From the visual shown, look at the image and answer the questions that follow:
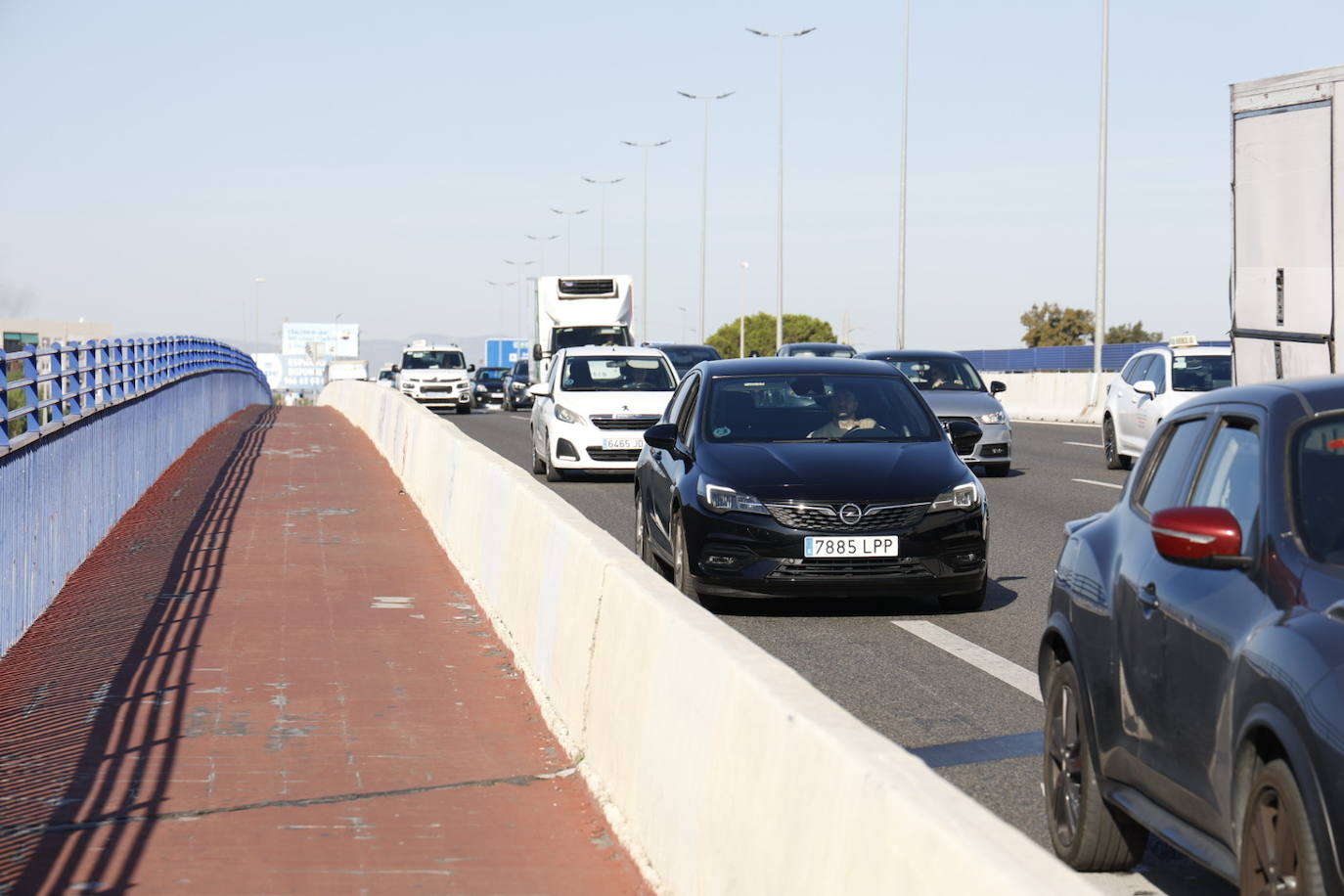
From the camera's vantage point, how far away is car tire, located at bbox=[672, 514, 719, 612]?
11094 mm

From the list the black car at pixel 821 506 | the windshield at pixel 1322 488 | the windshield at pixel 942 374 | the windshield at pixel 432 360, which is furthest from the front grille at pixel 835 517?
the windshield at pixel 432 360

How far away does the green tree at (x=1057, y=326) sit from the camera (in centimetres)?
13312

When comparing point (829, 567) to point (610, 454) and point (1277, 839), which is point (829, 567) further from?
point (610, 454)

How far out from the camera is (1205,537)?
464 cm

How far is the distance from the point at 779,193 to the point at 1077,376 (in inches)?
889

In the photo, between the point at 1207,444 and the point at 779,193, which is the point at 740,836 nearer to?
the point at 1207,444

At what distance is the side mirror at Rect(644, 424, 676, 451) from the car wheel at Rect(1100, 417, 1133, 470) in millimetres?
13022

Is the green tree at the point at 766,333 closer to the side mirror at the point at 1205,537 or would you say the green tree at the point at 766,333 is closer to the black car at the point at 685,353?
the black car at the point at 685,353

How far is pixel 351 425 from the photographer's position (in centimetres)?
3844

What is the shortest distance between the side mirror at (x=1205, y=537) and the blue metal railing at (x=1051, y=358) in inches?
1904

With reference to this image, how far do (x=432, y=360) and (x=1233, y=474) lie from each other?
49757 mm

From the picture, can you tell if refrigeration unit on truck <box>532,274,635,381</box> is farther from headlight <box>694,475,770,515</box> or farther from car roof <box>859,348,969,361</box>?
headlight <box>694,475,770,515</box>

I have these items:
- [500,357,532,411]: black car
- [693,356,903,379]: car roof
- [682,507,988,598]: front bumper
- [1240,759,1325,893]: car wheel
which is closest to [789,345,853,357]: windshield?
[500,357,532,411]: black car

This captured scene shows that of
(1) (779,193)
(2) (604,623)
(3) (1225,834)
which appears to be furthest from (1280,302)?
(1) (779,193)
